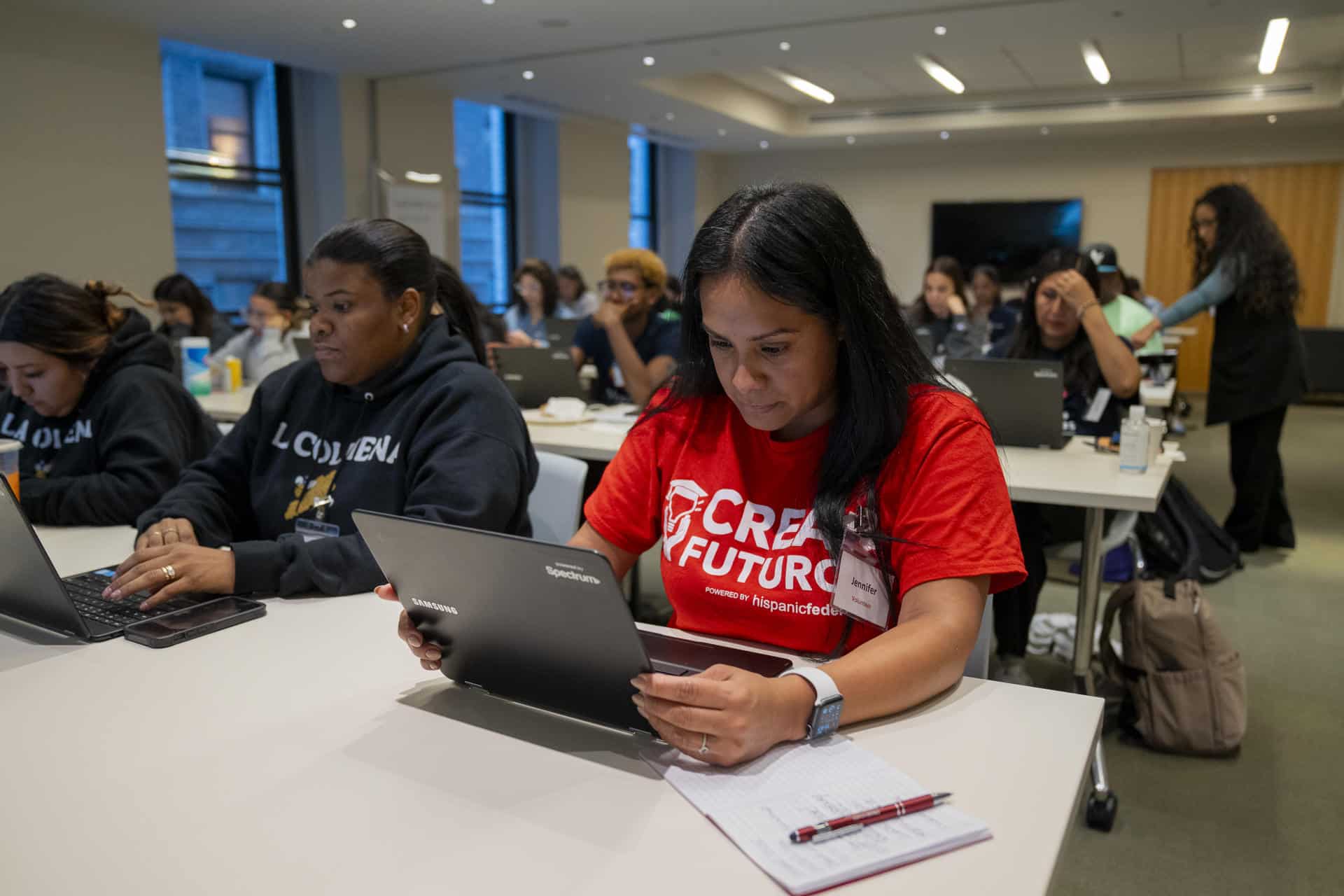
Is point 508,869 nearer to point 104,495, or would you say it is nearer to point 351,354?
point 351,354

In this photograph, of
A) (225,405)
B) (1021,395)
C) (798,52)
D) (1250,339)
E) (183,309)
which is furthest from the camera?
(798,52)

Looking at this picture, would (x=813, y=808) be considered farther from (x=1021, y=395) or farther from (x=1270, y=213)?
(x=1270, y=213)

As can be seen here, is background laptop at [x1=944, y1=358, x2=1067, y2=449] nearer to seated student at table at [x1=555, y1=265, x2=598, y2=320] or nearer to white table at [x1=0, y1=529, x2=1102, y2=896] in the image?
white table at [x1=0, y1=529, x2=1102, y2=896]

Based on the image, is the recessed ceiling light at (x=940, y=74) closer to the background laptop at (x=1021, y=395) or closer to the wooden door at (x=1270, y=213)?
the wooden door at (x=1270, y=213)

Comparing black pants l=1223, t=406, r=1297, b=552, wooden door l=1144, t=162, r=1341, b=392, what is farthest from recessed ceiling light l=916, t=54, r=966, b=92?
black pants l=1223, t=406, r=1297, b=552

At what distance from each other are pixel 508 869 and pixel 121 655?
29.6 inches

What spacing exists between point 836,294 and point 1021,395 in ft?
5.78

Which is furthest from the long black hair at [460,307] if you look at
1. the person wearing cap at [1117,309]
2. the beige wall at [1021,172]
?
the beige wall at [1021,172]

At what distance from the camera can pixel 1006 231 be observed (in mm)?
11641

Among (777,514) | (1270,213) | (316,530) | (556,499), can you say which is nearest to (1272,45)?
(1270,213)

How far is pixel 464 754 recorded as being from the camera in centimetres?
100

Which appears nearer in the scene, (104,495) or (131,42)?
(104,495)

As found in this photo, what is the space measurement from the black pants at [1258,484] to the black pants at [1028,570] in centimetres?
176

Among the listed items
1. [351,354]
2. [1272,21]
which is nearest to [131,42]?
[351,354]
